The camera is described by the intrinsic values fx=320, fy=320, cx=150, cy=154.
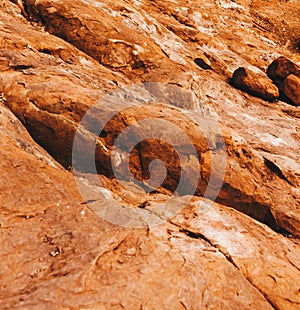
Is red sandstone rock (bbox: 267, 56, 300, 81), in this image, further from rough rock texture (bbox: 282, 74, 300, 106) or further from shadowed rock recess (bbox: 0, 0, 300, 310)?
rough rock texture (bbox: 282, 74, 300, 106)

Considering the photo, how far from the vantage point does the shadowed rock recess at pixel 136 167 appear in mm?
5070

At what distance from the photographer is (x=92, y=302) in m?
4.48

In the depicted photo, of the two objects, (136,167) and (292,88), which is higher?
(292,88)

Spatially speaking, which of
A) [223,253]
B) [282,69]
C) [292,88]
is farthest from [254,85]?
[223,253]

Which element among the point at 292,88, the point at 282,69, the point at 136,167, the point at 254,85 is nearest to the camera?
the point at 136,167

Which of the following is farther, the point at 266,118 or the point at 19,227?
the point at 266,118

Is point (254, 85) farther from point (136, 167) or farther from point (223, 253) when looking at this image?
point (223, 253)

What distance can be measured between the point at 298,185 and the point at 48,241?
28.3 ft

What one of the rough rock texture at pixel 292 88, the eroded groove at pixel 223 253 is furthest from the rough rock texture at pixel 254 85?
the eroded groove at pixel 223 253

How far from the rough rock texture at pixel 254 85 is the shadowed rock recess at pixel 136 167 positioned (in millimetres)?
60

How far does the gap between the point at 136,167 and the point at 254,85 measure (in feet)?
35.1

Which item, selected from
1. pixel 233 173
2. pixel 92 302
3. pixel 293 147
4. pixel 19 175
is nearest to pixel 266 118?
pixel 293 147

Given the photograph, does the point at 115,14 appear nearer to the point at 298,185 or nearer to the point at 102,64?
the point at 102,64

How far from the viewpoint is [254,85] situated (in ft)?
56.2
